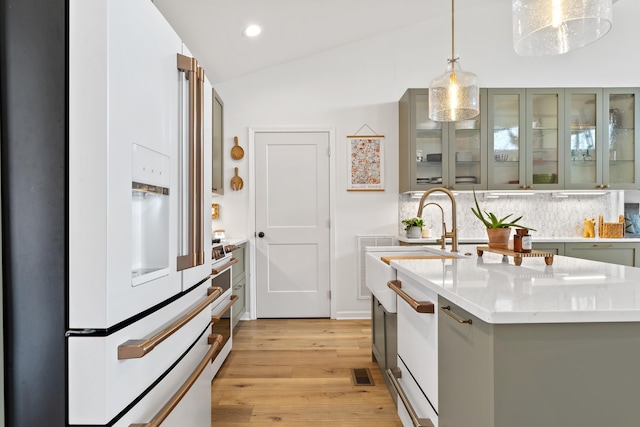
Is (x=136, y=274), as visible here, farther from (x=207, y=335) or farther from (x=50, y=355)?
(x=207, y=335)

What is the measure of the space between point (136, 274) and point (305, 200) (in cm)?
311

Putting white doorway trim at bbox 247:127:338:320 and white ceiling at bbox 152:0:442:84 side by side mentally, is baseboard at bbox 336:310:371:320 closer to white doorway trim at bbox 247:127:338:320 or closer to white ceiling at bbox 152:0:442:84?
white doorway trim at bbox 247:127:338:320

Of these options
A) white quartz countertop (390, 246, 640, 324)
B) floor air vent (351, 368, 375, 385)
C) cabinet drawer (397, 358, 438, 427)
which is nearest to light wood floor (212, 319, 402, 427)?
floor air vent (351, 368, 375, 385)

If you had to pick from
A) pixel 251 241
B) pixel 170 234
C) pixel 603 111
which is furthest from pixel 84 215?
pixel 603 111

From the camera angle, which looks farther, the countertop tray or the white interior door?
the white interior door

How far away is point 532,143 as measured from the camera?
12.4ft

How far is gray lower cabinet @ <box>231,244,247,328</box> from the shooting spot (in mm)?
3363

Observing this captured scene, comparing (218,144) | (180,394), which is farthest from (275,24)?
(180,394)

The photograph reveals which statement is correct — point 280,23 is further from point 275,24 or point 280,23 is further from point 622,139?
point 622,139

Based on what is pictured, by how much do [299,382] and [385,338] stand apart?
70cm

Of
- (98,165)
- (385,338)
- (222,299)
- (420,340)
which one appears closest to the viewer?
(98,165)

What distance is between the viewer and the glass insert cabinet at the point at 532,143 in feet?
12.4

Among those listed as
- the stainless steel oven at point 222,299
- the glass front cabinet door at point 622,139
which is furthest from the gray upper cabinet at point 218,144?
the glass front cabinet door at point 622,139

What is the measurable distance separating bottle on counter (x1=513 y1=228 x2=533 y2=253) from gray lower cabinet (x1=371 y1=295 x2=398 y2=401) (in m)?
0.69
